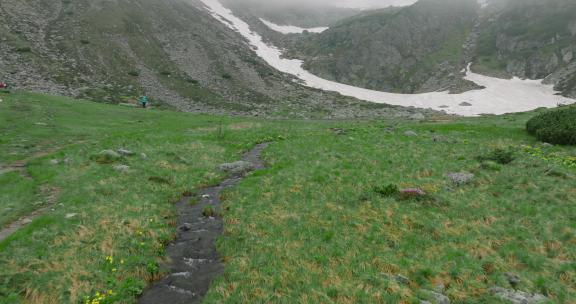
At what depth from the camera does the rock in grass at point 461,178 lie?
68.7ft

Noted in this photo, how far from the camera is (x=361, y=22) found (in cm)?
15525

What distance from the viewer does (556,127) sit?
30.2 m

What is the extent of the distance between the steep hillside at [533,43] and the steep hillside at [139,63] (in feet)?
183

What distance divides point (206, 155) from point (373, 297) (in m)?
21.8

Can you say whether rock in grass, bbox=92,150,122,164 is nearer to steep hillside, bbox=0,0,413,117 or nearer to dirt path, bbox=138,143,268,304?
dirt path, bbox=138,143,268,304

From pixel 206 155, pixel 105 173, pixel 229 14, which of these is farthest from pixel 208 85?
pixel 229 14

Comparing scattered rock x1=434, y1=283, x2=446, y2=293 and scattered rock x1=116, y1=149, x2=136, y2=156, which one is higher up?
scattered rock x1=434, y1=283, x2=446, y2=293

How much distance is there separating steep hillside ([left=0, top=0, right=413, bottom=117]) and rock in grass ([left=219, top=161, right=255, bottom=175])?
43567 mm

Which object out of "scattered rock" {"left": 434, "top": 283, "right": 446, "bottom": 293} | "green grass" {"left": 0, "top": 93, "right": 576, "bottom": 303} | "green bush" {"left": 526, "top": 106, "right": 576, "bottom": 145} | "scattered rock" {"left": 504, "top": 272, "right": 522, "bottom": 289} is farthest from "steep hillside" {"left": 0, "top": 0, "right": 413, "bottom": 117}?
"scattered rock" {"left": 434, "top": 283, "right": 446, "bottom": 293}

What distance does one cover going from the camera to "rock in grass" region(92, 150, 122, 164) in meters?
25.3

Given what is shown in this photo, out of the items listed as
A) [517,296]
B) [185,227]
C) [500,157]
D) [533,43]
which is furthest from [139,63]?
[533,43]

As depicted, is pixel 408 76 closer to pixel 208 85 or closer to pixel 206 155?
pixel 208 85

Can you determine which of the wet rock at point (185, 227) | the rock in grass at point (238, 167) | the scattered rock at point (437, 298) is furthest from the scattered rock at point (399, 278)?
the rock in grass at point (238, 167)

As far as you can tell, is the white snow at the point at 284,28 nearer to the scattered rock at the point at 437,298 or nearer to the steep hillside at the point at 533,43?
the steep hillside at the point at 533,43
